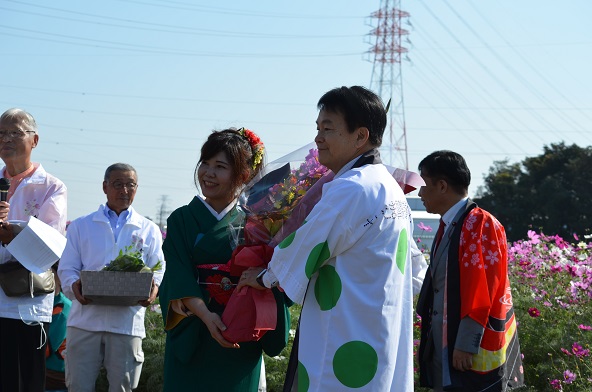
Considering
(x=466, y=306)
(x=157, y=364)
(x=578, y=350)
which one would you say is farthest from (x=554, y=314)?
(x=157, y=364)

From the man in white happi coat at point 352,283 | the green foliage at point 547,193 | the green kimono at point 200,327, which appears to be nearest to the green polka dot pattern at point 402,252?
the man in white happi coat at point 352,283

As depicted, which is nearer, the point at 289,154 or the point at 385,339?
the point at 385,339

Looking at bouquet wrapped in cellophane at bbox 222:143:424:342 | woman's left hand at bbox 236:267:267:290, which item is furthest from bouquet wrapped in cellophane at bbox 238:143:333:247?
woman's left hand at bbox 236:267:267:290

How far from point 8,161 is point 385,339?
3.12 meters

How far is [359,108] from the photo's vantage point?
3.78 metres

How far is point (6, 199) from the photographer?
17.3ft

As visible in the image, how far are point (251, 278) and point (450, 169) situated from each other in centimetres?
157

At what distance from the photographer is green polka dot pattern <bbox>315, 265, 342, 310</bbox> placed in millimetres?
3580

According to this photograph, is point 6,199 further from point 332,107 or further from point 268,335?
point 332,107

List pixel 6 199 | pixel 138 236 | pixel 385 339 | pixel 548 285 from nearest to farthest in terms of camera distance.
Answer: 1. pixel 385 339
2. pixel 6 199
3. pixel 138 236
4. pixel 548 285

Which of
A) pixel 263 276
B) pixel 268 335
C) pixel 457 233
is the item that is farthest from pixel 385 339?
pixel 457 233

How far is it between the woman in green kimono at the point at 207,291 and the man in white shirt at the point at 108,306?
172 centimetres

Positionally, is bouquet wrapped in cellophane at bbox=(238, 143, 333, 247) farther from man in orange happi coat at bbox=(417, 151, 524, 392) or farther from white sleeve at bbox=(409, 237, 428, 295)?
white sleeve at bbox=(409, 237, 428, 295)

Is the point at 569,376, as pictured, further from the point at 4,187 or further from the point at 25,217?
the point at 4,187
